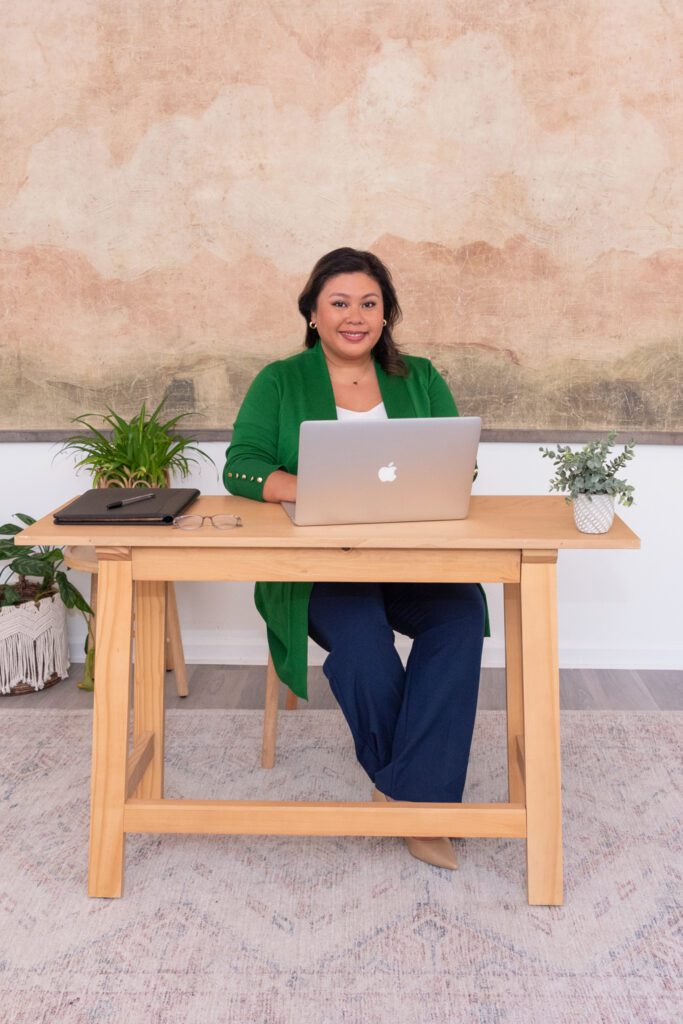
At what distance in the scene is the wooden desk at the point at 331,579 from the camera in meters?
1.90

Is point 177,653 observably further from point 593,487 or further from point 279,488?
point 593,487

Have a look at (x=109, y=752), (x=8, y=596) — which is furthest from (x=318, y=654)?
(x=109, y=752)

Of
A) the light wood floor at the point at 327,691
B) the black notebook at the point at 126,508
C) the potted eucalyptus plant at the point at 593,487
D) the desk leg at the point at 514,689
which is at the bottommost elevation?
the light wood floor at the point at 327,691

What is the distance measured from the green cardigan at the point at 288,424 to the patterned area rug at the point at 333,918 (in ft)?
1.34

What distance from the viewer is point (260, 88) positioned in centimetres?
312

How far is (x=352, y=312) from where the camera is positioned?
247 centimetres

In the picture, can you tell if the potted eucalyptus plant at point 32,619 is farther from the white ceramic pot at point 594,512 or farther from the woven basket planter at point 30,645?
the white ceramic pot at point 594,512

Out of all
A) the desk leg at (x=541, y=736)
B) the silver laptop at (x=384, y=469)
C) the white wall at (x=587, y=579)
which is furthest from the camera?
the white wall at (x=587, y=579)

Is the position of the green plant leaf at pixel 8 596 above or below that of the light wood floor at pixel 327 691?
above

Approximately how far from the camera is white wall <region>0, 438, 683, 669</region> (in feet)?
10.9

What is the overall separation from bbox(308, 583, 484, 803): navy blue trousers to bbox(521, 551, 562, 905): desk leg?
0.15m

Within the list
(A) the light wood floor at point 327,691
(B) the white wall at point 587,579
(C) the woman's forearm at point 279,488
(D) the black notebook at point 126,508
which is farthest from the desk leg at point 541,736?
(B) the white wall at point 587,579

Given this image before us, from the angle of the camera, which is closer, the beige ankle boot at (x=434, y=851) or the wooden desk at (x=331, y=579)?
the wooden desk at (x=331, y=579)

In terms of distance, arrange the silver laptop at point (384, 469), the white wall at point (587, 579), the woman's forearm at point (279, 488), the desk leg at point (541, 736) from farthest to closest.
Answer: the white wall at point (587, 579)
the woman's forearm at point (279, 488)
the desk leg at point (541, 736)
the silver laptop at point (384, 469)
